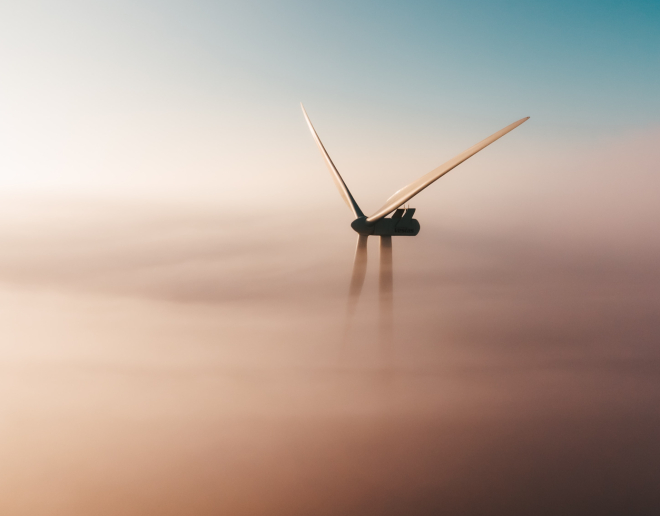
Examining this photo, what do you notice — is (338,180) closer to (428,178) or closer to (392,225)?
(392,225)

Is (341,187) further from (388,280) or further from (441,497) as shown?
(441,497)

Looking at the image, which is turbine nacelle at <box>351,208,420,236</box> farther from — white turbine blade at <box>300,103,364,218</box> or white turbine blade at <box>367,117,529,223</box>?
white turbine blade at <box>300,103,364,218</box>

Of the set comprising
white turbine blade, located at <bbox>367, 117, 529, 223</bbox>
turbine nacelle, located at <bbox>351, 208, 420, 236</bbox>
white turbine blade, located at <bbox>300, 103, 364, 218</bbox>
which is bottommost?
turbine nacelle, located at <bbox>351, 208, 420, 236</bbox>

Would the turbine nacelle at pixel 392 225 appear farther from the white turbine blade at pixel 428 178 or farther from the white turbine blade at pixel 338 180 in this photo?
the white turbine blade at pixel 338 180

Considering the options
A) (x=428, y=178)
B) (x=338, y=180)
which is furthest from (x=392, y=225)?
(x=338, y=180)

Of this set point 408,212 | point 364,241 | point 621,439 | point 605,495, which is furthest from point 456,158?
point 621,439

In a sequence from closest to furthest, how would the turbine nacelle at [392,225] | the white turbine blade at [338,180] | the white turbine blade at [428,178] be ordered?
the white turbine blade at [428,178] < the turbine nacelle at [392,225] < the white turbine blade at [338,180]

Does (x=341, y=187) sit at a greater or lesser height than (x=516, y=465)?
greater
